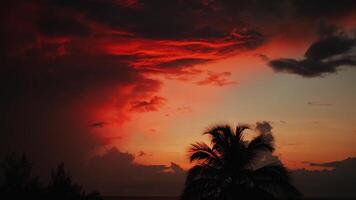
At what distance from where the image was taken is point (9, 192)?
111 ft

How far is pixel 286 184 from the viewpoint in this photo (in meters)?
26.8

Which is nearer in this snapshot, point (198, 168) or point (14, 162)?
point (198, 168)

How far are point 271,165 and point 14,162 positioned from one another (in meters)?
27.7

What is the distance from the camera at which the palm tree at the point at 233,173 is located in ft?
87.2

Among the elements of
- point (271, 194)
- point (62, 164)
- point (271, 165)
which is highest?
point (62, 164)

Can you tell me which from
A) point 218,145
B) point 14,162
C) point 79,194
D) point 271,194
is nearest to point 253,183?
point 271,194

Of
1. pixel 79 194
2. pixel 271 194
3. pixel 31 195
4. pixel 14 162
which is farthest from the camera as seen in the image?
pixel 14 162

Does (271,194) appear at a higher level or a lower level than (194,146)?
lower

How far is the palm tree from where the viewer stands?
26.6 meters

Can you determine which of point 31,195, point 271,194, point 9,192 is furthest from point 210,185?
point 9,192

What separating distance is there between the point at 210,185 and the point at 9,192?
16.3m

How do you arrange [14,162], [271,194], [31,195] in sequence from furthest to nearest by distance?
[14,162] < [31,195] < [271,194]

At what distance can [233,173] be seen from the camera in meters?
27.0

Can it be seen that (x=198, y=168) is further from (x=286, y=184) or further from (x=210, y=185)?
(x=286, y=184)
